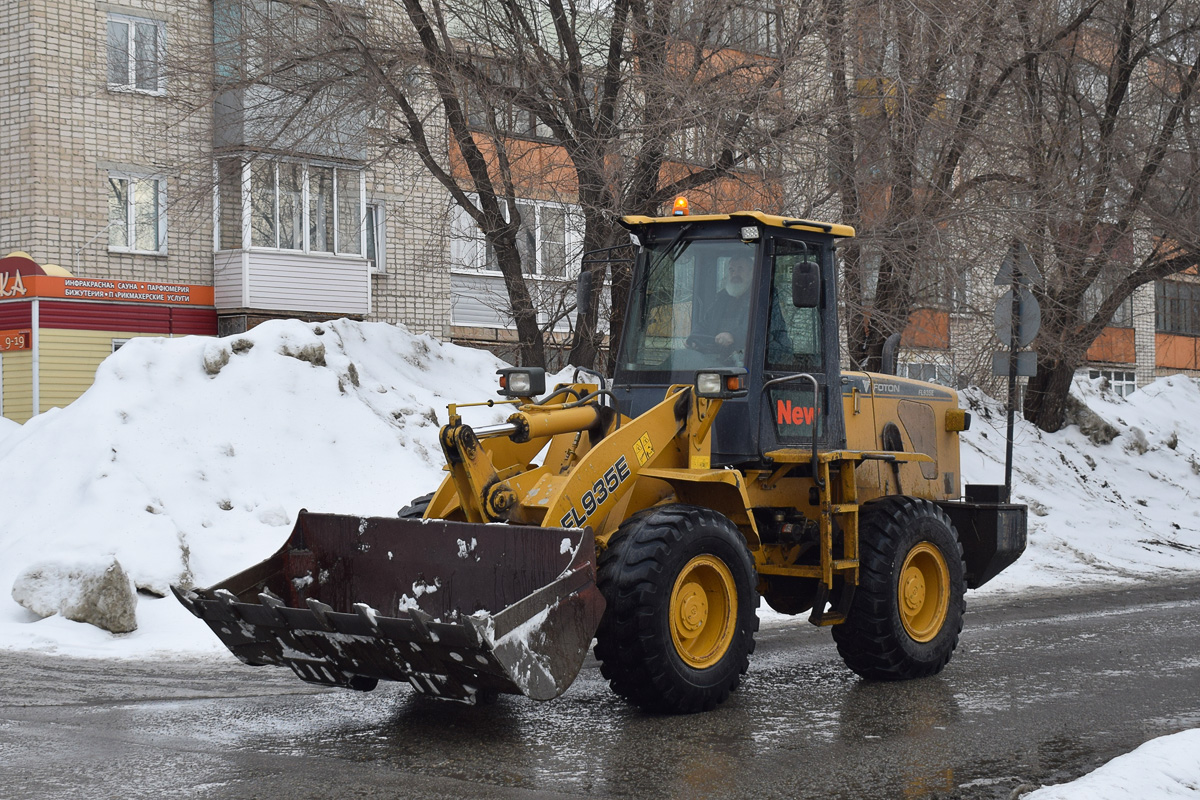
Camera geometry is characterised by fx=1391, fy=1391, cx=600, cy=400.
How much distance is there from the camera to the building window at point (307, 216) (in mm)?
25203

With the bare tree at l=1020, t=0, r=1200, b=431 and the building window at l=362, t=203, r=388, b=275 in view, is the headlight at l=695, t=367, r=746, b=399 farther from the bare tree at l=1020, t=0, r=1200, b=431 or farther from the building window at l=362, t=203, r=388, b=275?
the building window at l=362, t=203, r=388, b=275

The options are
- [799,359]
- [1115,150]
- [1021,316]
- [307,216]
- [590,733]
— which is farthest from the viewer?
[307,216]

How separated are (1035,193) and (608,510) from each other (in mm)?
11212

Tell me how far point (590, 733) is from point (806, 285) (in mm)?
2674

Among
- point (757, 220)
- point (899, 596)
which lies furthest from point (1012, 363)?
point (757, 220)

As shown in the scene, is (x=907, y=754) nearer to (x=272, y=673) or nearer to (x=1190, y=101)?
(x=272, y=673)

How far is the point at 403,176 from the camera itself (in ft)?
57.6

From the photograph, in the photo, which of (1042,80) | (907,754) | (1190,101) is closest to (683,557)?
(907,754)

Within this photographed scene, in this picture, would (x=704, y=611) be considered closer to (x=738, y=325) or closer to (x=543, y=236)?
(x=738, y=325)

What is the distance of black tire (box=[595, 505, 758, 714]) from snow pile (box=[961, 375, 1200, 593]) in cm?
703

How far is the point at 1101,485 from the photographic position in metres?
21.0

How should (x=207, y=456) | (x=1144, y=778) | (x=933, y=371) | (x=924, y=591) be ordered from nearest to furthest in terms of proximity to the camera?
(x=1144, y=778), (x=924, y=591), (x=207, y=456), (x=933, y=371)

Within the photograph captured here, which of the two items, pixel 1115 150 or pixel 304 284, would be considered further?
pixel 304 284

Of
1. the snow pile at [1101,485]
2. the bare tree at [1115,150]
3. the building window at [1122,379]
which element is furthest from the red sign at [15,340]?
the building window at [1122,379]
